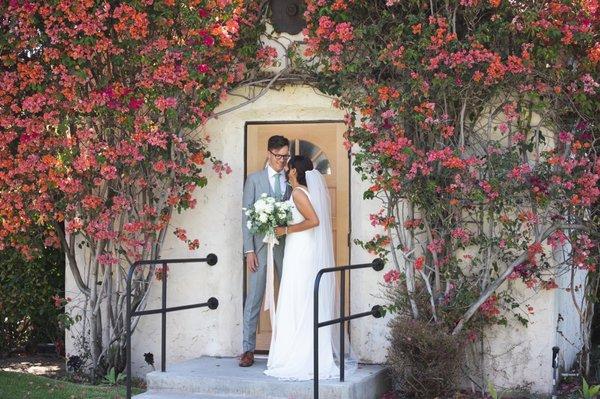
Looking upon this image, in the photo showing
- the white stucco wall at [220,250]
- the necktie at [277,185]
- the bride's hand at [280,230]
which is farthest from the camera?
the white stucco wall at [220,250]

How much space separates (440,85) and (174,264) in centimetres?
320

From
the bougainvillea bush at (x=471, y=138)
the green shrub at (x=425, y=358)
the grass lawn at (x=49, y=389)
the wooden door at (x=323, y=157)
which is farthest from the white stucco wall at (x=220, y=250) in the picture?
the green shrub at (x=425, y=358)

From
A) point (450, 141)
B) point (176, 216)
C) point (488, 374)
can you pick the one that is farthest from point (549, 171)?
point (176, 216)

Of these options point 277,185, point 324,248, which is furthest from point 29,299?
point 324,248

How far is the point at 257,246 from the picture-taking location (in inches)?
383

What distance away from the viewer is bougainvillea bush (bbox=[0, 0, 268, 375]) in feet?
31.5

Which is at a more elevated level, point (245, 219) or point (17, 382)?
point (245, 219)

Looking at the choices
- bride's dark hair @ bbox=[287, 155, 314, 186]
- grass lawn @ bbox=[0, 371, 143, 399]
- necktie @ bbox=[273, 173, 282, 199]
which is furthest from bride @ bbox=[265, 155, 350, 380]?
grass lawn @ bbox=[0, 371, 143, 399]

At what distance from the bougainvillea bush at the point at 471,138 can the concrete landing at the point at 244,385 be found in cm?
71

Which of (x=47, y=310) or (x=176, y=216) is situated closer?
(x=176, y=216)

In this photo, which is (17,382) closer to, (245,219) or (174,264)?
(174,264)

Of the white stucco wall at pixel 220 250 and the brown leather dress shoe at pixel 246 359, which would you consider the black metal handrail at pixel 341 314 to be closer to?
the brown leather dress shoe at pixel 246 359

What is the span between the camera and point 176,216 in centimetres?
1041

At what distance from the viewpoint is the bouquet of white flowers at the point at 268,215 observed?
9.27 meters
